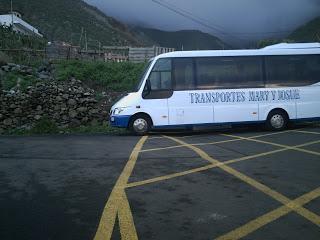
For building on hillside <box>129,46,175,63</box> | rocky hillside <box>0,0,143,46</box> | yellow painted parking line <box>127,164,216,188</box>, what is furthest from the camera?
rocky hillside <box>0,0,143,46</box>

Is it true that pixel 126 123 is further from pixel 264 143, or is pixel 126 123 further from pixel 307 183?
pixel 307 183

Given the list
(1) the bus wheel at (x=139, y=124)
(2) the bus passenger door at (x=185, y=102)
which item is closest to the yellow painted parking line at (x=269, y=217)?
(2) the bus passenger door at (x=185, y=102)

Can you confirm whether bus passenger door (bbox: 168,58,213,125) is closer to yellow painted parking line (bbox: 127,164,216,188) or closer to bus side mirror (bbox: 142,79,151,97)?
bus side mirror (bbox: 142,79,151,97)

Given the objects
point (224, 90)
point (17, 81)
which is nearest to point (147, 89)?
point (224, 90)

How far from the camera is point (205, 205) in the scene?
6.55 m

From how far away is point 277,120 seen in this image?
16844 mm

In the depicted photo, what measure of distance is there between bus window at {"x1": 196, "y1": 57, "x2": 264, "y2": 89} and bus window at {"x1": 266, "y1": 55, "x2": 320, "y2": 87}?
0.40 meters

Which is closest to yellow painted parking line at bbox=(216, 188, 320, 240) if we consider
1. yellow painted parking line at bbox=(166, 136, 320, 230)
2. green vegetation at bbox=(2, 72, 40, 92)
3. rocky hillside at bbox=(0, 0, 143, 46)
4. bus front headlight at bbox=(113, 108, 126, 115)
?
yellow painted parking line at bbox=(166, 136, 320, 230)

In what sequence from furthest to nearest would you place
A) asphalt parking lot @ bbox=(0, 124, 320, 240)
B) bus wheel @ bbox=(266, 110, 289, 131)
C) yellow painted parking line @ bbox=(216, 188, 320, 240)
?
1. bus wheel @ bbox=(266, 110, 289, 131)
2. asphalt parking lot @ bbox=(0, 124, 320, 240)
3. yellow painted parking line @ bbox=(216, 188, 320, 240)

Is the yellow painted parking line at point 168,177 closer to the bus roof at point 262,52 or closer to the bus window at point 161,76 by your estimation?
the bus window at point 161,76

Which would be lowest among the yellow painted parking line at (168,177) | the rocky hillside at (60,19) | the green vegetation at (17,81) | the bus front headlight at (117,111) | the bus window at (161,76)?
the yellow painted parking line at (168,177)

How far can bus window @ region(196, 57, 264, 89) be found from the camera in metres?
16.5

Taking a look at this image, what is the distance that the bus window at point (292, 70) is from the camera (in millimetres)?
16953

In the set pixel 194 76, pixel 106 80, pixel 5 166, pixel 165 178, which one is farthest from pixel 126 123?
pixel 106 80
